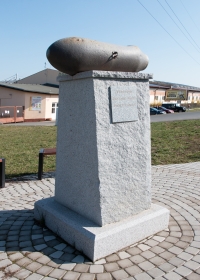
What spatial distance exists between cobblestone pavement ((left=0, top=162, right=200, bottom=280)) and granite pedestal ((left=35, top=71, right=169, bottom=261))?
0.14 m

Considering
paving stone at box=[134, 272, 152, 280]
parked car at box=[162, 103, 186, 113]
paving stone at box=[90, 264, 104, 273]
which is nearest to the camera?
paving stone at box=[134, 272, 152, 280]

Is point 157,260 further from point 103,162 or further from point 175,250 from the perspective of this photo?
point 103,162

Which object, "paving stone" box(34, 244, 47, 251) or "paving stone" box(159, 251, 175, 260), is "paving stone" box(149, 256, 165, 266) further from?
"paving stone" box(34, 244, 47, 251)

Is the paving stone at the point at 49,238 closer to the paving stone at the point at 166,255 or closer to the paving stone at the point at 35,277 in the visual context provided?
the paving stone at the point at 35,277

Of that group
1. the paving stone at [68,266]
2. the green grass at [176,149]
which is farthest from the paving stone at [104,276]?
the green grass at [176,149]

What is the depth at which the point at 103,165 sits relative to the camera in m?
3.09

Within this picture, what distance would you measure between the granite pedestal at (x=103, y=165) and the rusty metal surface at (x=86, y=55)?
135 millimetres

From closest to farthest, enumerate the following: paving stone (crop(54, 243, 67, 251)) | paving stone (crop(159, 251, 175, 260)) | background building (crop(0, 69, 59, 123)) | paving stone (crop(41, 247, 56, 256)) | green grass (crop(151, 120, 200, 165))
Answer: paving stone (crop(159, 251, 175, 260)), paving stone (crop(41, 247, 56, 256)), paving stone (crop(54, 243, 67, 251)), green grass (crop(151, 120, 200, 165)), background building (crop(0, 69, 59, 123))

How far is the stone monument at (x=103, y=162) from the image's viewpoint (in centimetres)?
303

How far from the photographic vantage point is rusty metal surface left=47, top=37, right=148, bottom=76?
118 inches

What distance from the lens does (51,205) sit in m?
3.67

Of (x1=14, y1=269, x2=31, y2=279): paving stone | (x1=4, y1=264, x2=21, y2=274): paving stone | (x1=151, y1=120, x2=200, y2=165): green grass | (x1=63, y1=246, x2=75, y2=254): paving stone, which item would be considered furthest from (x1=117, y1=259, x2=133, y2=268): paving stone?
(x1=151, y1=120, x2=200, y2=165): green grass

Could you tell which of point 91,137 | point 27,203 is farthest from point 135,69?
point 27,203

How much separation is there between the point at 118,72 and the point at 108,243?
1855 millimetres
